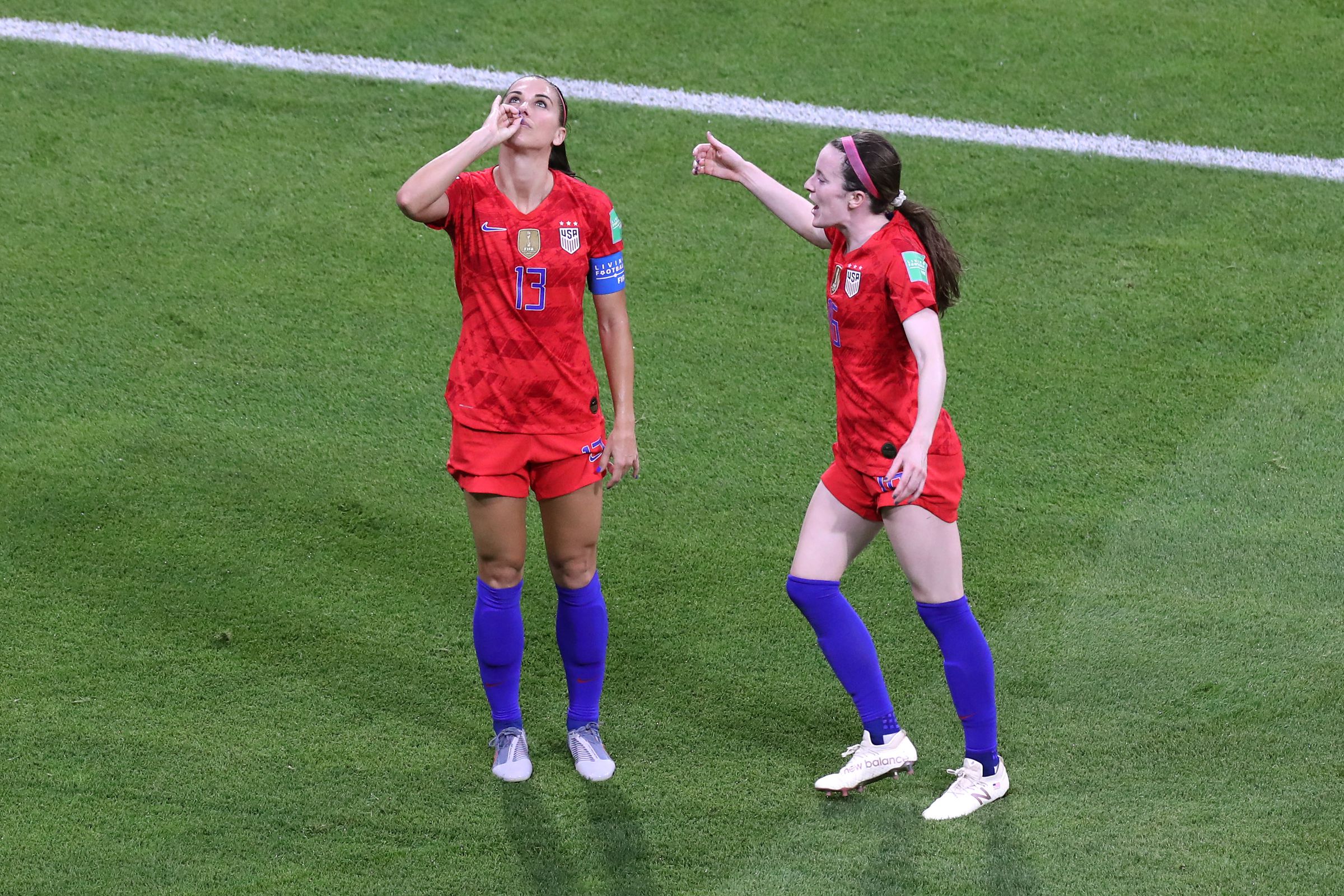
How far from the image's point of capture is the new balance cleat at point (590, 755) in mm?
4832

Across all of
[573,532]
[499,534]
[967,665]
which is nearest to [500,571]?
[499,534]

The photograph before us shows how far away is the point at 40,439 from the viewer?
641 centimetres

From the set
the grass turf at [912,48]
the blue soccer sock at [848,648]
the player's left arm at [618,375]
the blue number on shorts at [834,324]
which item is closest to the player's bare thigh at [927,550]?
the blue soccer sock at [848,648]

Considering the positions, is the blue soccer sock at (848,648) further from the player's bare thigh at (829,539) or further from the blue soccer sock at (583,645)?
the blue soccer sock at (583,645)

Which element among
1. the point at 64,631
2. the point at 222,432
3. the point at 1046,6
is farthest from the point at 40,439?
the point at 1046,6

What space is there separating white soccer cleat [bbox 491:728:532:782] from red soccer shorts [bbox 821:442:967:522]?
4.23ft

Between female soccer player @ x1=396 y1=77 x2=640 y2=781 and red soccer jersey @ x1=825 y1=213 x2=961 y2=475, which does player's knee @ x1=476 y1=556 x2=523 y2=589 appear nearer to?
female soccer player @ x1=396 y1=77 x2=640 y2=781

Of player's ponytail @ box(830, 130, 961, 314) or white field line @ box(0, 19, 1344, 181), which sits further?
white field line @ box(0, 19, 1344, 181)

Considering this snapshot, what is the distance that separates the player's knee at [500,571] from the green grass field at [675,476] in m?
0.67

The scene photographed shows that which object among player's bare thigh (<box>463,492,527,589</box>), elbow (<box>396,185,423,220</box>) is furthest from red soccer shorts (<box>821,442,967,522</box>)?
elbow (<box>396,185,423,220</box>)

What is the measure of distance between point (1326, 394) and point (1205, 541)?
1376 millimetres

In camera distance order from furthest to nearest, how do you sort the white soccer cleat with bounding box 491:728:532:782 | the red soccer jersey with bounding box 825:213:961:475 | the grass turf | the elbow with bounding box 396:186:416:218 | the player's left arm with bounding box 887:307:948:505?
the grass turf < the white soccer cleat with bounding box 491:728:532:782 < the red soccer jersey with bounding box 825:213:961:475 < the elbow with bounding box 396:186:416:218 < the player's left arm with bounding box 887:307:948:505

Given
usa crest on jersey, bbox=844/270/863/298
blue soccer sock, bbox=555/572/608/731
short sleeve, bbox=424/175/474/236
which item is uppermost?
short sleeve, bbox=424/175/474/236

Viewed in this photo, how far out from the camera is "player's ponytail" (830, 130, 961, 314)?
4.32m
